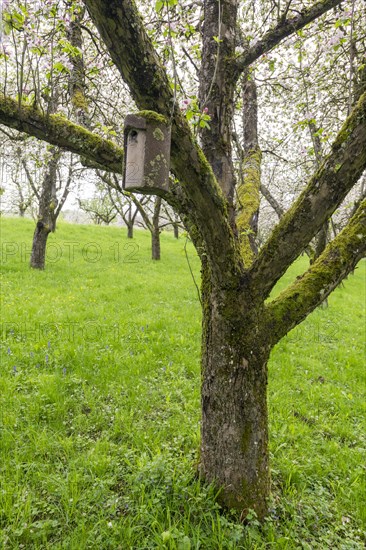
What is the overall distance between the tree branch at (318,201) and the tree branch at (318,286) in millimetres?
242

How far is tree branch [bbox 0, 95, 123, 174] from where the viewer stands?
2.15 meters

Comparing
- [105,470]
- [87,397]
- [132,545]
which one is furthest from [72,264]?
[132,545]

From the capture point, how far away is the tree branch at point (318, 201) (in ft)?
6.89

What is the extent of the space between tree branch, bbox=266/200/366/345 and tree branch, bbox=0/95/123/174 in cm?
156

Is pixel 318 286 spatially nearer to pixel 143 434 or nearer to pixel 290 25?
pixel 290 25

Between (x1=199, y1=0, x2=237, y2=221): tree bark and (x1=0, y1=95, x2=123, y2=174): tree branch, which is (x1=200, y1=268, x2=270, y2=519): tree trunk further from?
(x1=0, y1=95, x2=123, y2=174): tree branch

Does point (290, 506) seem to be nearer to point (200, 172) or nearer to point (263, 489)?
point (263, 489)

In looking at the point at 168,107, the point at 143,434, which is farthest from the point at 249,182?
the point at 143,434

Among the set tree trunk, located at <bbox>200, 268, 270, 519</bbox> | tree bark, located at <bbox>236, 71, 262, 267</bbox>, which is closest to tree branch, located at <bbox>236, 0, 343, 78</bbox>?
tree bark, located at <bbox>236, 71, 262, 267</bbox>

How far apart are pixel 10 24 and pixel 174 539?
11.8 feet

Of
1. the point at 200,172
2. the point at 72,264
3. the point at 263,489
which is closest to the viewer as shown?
the point at 200,172

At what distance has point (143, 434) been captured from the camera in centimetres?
357

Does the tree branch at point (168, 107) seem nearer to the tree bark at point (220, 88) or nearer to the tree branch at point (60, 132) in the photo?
the tree bark at point (220, 88)

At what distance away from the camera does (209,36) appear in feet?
9.30
